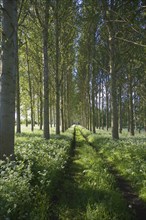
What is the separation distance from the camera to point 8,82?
724cm

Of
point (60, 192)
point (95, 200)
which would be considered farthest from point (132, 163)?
point (95, 200)

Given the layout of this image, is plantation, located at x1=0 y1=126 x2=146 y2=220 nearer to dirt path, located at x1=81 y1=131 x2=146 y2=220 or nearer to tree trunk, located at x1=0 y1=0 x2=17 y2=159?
dirt path, located at x1=81 y1=131 x2=146 y2=220

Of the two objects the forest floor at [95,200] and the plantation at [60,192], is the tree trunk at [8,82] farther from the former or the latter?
the forest floor at [95,200]

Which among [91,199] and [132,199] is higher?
[91,199]

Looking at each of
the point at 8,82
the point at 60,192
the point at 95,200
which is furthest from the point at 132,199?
the point at 8,82

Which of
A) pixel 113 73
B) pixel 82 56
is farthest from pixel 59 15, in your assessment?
pixel 82 56

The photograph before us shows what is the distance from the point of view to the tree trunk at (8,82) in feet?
23.5

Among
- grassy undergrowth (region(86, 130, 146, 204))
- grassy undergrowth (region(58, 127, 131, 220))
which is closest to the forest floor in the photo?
grassy undergrowth (region(58, 127, 131, 220))

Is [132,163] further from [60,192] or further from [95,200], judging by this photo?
[95,200]

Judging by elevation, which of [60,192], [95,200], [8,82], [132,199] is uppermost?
[8,82]

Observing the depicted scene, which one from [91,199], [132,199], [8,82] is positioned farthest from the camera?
[8,82]

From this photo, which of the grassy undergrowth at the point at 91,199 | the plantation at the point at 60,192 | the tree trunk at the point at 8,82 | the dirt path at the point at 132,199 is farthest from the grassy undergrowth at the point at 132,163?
the tree trunk at the point at 8,82

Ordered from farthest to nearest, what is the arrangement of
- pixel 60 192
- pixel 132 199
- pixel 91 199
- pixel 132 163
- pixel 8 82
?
pixel 132 163, pixel 8 82, pixel 60 192, pixel 132 199, pixel 91 199

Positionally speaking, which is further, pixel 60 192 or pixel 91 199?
pixel 60 192
